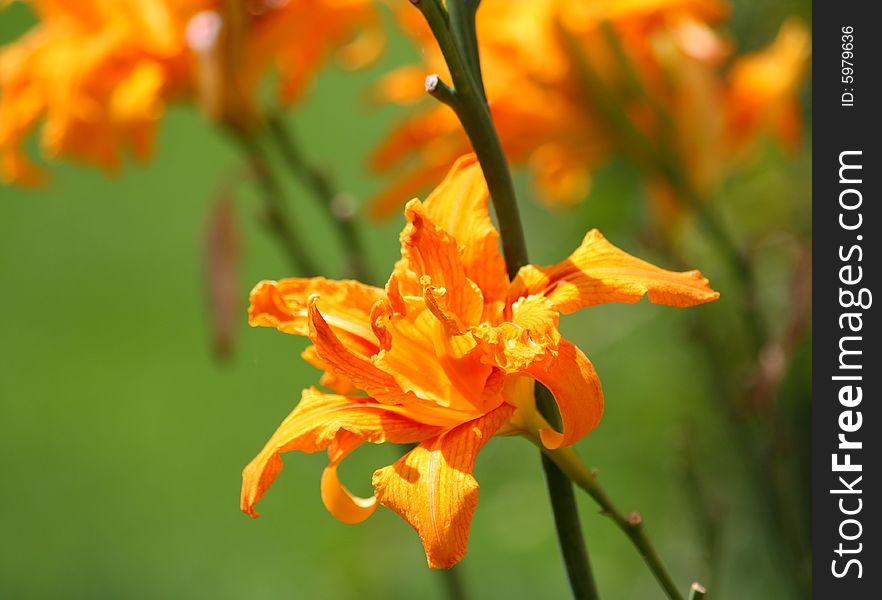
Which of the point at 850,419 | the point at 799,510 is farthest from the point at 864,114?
the point at 799,510

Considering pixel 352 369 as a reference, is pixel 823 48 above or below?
above

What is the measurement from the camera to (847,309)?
41cm

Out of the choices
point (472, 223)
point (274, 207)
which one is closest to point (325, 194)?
point (274, 207)

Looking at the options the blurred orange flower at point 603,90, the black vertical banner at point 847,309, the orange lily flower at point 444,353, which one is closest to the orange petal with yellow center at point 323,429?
the orange lily flower at point 444,353

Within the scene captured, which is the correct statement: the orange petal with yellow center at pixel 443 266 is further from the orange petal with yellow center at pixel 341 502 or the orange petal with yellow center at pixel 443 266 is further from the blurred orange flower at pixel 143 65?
the blurred orange flower at pixel 143 65

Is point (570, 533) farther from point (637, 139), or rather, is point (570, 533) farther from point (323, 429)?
point (637, 139)

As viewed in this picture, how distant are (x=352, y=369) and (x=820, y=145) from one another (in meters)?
0.25

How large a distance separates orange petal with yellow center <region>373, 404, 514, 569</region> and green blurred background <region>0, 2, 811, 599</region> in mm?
370

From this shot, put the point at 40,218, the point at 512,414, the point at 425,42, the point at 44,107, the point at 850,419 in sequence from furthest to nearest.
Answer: the point at 40,218
the point at 44,107
the point at 425,42
the point at 850,419
the point at 512,414

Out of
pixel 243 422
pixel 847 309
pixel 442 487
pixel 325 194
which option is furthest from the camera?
pixel 243 422

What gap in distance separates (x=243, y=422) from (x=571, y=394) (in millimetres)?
943

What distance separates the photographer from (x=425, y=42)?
519mm

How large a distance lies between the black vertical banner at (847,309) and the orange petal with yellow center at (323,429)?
0.18 m

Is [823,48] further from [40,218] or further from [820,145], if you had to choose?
[40,218]
